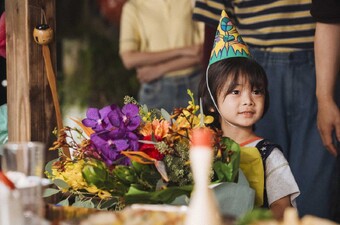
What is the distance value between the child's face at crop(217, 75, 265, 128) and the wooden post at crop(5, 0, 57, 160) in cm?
56

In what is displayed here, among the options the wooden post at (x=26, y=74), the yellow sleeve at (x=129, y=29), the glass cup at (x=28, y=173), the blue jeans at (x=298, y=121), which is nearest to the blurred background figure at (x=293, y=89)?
the blue jeans at (x=298, y=121)

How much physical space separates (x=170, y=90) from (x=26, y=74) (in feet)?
6.85

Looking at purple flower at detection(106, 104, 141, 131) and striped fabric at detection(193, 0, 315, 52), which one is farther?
striped fabric at detection(193, 0, 315, 52)

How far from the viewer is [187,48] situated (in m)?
4.22

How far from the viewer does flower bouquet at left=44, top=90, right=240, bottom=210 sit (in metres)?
1.71

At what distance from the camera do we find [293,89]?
2.88m

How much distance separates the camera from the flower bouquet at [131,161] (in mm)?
1707

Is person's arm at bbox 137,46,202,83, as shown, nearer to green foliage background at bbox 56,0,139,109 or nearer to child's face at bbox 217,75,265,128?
green foliage background at bbox 56,0,139,109

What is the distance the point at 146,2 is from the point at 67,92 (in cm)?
79

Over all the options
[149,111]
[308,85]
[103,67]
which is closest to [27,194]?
[149,111]

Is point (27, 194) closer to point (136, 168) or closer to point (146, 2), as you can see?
point (136, 168)

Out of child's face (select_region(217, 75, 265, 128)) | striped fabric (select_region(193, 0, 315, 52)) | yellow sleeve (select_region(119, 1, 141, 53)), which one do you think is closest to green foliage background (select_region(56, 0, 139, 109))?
yellow sleeve (select_region(119, 1, 141, 53))

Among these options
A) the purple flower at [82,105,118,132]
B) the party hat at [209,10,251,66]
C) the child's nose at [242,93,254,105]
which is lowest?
the purple flower at [82,105,118,132]

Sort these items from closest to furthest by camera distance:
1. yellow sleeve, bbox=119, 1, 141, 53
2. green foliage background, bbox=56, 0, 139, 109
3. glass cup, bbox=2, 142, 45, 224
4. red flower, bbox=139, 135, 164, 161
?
glass cup, bbox=2, 142, 45, 224 < red flower, bbox=139, 135, 164, 161 < yellow sleeve, bbox=119, 1, 141, 53 < green foliage background, bbox=56, 0, 139, 109
